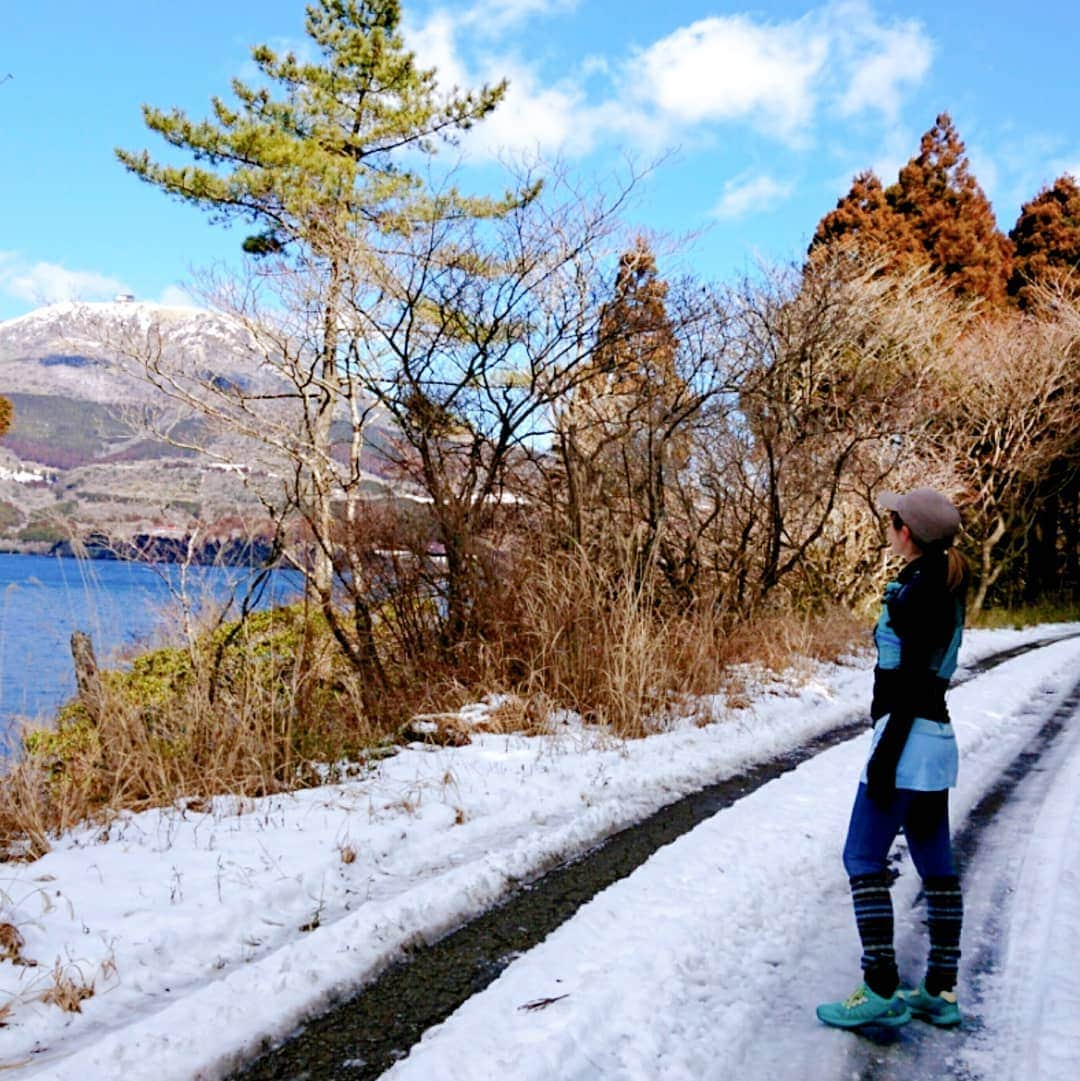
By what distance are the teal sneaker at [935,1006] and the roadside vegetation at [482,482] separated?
3422 mm

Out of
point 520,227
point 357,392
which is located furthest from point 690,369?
point 357,392

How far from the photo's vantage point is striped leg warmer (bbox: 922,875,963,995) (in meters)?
2.85

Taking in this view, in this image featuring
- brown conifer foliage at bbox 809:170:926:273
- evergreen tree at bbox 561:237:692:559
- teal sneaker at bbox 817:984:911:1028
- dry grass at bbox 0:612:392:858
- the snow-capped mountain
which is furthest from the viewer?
brown conifer foliage at bbox 809:170:926:273

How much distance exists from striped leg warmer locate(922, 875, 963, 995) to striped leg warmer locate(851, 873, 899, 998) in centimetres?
14

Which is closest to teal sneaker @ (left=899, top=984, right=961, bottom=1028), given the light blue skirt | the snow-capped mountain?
the light blue skirt

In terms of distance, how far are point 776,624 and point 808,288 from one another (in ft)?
18.8

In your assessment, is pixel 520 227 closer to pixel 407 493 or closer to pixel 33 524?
pixel 407 493

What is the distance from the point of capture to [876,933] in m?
2.82

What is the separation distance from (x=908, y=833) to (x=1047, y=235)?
1303 inches

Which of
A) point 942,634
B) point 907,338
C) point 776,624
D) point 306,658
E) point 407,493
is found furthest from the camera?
point 907,338

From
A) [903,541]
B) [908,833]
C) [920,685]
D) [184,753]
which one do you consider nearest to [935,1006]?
[908,833]

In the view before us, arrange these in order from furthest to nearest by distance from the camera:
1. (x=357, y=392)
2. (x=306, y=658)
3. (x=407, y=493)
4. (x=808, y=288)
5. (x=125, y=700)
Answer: (x=808, y=288)
(x=357, y=392)
(x=407, y=493)
(x=306, y=658)
(x=125, y=700)

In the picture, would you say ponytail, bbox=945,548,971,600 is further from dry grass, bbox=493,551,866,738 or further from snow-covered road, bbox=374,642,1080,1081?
dry grass, bbox=493,551,866,738

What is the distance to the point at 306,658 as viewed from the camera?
21.8 ft
